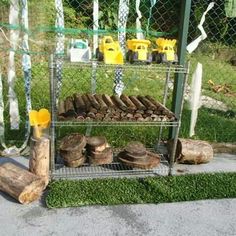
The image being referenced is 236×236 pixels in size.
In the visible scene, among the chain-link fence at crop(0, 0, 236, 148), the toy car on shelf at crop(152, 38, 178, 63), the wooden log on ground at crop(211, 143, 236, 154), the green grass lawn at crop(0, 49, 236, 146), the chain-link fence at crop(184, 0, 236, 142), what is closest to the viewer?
the toy car on shelf at crop(152, 38, 178, 63)

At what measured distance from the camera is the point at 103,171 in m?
3.71

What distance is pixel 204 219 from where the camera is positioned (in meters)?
3.13

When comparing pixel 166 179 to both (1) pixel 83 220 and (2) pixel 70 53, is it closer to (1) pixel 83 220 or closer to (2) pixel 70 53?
(1) pixel 83 220

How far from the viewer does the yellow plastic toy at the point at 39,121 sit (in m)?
3.37

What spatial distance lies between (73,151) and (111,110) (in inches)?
19.3

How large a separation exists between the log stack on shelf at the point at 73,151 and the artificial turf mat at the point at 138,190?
0.64 feet

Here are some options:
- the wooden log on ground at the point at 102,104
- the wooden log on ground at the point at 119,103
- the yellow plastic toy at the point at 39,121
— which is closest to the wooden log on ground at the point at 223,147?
the wooden log on ground at the point at 119,103

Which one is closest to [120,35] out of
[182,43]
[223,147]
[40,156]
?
[182,43]

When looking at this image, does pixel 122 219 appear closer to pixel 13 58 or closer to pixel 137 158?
pixel 137 158

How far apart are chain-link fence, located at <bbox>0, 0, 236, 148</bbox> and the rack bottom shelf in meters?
0.88

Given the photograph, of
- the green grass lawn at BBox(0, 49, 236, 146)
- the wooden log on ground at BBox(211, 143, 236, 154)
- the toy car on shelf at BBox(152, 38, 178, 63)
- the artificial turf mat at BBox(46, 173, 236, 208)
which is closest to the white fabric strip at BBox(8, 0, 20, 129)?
the green grass lawn at BBox(0, 49, 236, 146)

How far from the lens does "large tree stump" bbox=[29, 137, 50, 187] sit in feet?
10.8

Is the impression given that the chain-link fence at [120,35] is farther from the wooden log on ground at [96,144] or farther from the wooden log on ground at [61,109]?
the wooden log on ground at [96,144]

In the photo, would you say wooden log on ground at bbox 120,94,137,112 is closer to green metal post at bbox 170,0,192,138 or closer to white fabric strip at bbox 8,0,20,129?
green metal post at bbox 170,0,192,138
